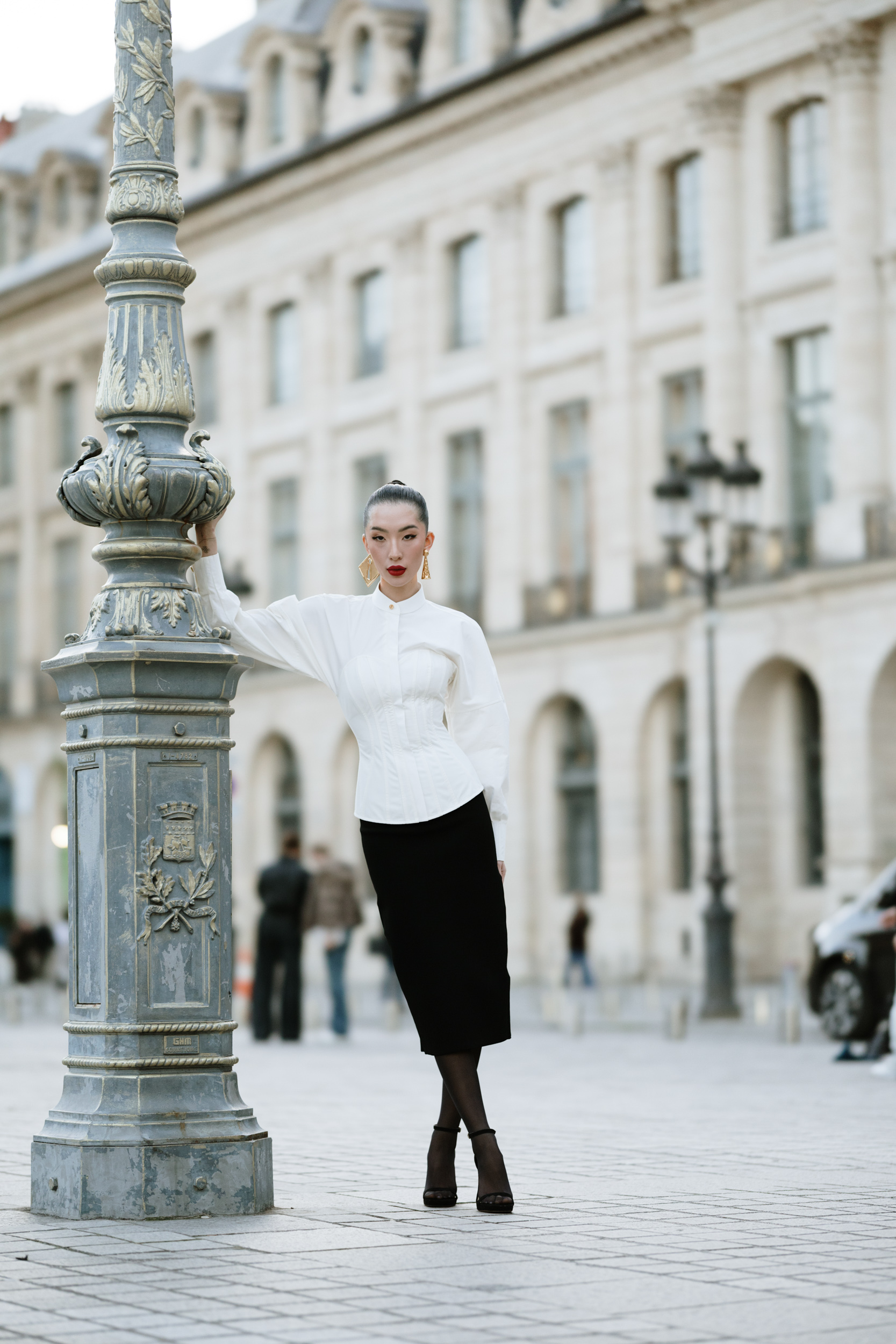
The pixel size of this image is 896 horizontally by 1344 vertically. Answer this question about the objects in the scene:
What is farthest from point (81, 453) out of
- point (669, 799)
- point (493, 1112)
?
point (669, 799)

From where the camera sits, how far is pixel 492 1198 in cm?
763

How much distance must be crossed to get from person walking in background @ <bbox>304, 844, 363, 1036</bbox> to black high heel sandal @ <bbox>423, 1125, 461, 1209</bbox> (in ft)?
46.9

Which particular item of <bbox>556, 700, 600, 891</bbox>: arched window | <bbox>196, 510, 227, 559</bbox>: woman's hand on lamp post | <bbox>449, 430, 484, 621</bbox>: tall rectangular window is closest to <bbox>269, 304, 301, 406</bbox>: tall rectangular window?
<bbox>449, 430, 484, 621</bbox>: tall rectangular window

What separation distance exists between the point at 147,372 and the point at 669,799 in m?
30.8

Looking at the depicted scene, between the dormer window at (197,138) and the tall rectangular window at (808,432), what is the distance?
18.6 metres

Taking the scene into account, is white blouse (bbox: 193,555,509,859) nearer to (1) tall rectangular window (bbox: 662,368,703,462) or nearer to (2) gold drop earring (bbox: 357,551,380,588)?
(2) gold drop earring (bbox: 357,551,380,588)

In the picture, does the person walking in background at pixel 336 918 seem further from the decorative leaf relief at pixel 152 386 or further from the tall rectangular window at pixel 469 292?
the tall rectangular window at pixel 469 292

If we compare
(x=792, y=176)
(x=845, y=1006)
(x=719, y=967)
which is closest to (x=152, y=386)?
(x=845, y=1006)

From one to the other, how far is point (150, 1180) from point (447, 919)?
1222mm

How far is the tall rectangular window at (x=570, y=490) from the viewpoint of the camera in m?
40.2

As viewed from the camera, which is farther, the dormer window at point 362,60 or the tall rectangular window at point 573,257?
the dormer window at point 362,60

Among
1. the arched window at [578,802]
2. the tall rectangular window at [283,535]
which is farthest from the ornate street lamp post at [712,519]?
the tall rectangular window at [283,535]

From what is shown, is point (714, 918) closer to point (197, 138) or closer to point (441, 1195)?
point (441, 1195)

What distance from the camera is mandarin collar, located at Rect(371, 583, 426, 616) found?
26.1ft
